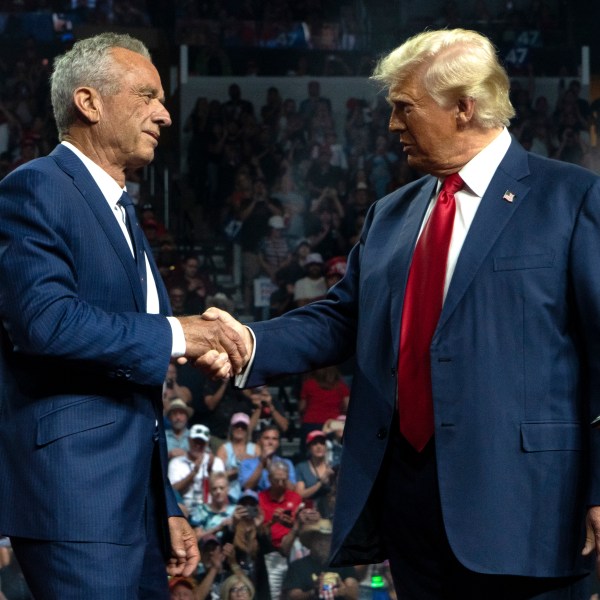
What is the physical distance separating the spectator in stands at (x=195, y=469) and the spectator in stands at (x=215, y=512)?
0.09 ft

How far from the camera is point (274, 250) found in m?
7.86

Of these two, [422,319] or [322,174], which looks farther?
[322,174]

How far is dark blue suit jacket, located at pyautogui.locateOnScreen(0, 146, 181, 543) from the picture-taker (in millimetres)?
1893

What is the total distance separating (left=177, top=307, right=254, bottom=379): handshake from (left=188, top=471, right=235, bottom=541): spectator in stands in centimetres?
357

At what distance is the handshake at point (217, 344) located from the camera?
2.22 meters

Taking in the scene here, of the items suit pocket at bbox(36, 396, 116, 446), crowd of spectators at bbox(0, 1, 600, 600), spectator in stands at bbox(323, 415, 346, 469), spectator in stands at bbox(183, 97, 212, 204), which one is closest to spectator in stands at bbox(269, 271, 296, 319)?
crowd of spectators at bbox(0, 1, 600, 600)

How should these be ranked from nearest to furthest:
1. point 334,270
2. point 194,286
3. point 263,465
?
point 263,465, point 194,286, point 334,270

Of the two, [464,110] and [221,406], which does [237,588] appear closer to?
[221,406]

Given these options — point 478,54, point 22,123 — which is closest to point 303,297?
point 22,123

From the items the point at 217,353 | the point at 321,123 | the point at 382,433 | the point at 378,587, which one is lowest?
the point at 378,587

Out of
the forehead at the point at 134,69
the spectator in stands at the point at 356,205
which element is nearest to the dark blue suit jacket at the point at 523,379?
the forehead at the point at 134,69

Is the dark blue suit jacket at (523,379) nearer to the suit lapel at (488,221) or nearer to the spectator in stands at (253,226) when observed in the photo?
the suit lapel at (488,221)

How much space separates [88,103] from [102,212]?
27cm

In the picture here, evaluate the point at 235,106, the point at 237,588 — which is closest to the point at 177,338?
the point at 237,588
